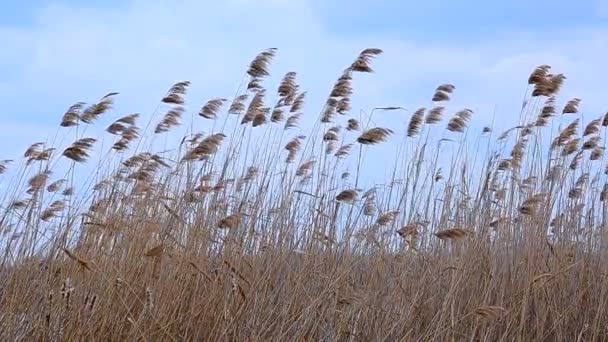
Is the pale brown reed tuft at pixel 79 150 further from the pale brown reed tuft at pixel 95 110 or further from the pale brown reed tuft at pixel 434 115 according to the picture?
the pale brown reed tuft at pixel 434 115

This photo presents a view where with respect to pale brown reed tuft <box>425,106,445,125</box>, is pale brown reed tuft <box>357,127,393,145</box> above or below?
below

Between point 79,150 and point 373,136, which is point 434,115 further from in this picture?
point 79,150

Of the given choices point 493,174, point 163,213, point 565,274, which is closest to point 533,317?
point 565,274

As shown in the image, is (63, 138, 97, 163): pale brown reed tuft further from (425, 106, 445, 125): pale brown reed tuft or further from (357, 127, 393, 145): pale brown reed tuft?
(425, 106, 445, 125): pale brown reed tuft

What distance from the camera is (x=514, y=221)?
5809 mm

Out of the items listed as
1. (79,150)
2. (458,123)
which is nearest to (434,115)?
(458,123)

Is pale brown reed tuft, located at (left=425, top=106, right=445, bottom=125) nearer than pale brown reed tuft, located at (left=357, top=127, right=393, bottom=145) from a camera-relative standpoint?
No

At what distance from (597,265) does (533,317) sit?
30.1 inches

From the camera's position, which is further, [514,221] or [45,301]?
[514,221]

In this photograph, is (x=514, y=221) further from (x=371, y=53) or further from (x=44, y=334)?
(x=44, y=334)

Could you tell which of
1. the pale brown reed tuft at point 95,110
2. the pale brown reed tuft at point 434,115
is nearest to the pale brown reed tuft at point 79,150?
the pale brown reed tuft at point 95,110

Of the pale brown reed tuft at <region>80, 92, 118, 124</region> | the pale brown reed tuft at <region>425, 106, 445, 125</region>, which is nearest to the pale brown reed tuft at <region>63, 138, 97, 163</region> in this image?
the pale brown reed tuft at <region>80, 92, 118, 124</region>

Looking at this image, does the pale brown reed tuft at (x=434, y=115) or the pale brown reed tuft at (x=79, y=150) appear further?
the pale brown reed tuft at (x=434, y=115)

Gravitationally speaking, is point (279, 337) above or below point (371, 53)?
below
